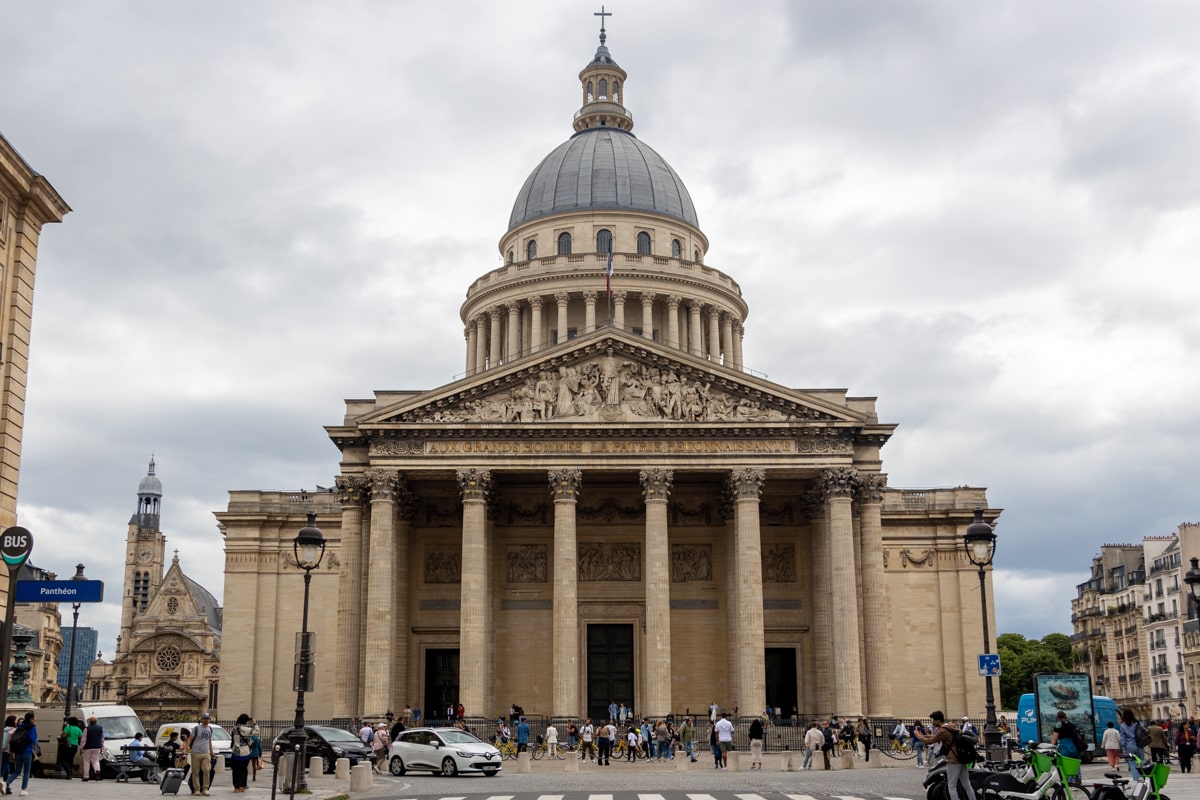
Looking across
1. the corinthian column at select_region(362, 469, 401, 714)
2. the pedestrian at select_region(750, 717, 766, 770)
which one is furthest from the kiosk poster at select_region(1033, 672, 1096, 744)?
the corinthian column at select_region(362, 469, 401, 714)

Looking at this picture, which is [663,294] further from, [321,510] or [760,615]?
[760,615]

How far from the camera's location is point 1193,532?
81.1 metres

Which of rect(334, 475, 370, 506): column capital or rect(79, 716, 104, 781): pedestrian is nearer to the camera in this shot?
Answer: rect(79, 716, 104, 781): pedestrian

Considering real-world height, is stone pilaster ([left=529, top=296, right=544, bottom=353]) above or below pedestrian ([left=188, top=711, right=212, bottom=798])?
above

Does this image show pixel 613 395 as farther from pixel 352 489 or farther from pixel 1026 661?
pixel 1026 661

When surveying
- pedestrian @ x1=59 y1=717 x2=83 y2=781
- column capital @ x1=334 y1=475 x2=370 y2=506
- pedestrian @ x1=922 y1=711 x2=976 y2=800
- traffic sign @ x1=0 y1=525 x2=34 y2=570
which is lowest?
pedestrian @ x1=59 y1=717 x2=83 y2=781

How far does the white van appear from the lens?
34000 millimetres

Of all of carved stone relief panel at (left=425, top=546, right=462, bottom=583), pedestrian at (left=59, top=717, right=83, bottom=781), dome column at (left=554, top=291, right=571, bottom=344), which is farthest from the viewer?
dome column at (left=554, top=291, right=571, bottom=344)

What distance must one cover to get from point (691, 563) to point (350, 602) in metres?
15.6

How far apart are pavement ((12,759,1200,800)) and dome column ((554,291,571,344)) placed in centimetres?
3842

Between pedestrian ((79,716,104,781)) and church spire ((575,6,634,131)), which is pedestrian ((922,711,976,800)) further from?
church spire ((575,6,634,131))

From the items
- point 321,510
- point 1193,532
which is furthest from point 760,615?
point 1193,532

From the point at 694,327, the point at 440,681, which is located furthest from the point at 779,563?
the point at 694,327

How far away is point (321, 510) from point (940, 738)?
5402 centimetres
